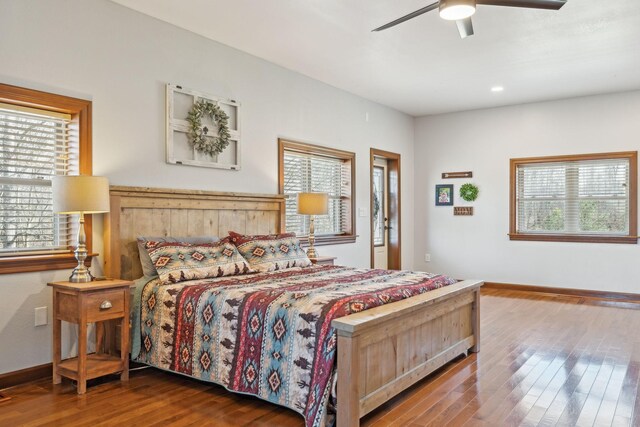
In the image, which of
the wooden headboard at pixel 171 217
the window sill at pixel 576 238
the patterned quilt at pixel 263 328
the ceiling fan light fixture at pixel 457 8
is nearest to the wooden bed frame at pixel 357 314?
the wooden headboard at pixel 171 217

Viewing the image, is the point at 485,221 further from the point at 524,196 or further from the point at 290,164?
the point at 290,164

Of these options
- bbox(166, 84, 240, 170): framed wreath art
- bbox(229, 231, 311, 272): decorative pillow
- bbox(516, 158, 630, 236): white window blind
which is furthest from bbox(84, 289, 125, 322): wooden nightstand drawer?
bbox(516, 158, 630, 236): white window blind

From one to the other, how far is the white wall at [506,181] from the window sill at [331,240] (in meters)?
2.05

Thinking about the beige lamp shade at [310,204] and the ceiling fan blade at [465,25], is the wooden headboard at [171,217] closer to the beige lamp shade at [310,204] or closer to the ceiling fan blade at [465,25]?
the beige lamp shade at [310,204]

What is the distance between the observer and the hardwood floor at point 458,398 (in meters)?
2.58

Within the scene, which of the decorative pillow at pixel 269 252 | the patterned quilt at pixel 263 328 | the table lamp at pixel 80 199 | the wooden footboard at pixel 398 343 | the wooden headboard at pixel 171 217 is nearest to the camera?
the wooden footboard at pixel 398 343

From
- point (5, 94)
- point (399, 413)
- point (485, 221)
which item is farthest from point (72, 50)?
point (485, 221)

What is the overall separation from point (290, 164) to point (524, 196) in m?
3.66

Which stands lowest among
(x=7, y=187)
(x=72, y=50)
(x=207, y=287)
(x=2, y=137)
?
(x=207, y=287)

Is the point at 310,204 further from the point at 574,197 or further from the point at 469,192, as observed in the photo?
the point at 574,197

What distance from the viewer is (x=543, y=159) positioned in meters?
6.74

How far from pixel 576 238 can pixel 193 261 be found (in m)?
5.33

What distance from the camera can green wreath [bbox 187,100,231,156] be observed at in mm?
4199

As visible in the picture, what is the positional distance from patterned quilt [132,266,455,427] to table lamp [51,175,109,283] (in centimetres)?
45
